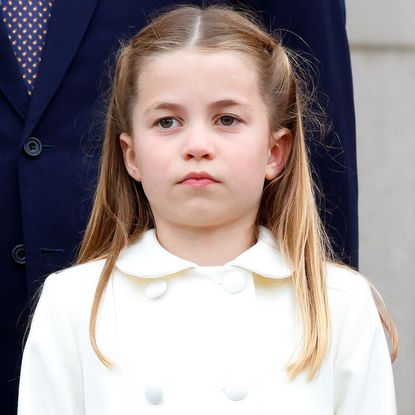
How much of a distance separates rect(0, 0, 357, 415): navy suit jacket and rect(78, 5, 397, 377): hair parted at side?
0.17 meters

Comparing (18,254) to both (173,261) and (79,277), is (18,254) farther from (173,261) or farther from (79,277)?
(173,261)

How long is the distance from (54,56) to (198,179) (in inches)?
26.0

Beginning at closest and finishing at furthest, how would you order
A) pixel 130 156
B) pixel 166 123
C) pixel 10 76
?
1. pixel 166 123
2. pixel 130 156
3. pixel 10 76

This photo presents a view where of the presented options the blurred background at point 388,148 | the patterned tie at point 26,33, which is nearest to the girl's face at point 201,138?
the patterned tie at point 26,33

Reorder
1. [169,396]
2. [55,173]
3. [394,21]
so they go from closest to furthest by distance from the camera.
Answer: [169,396] < [55,173] < [394,21]

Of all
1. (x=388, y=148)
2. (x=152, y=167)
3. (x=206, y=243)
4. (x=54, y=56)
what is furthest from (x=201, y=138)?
(x=388, y=148)

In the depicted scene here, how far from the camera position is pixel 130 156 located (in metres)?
3.08

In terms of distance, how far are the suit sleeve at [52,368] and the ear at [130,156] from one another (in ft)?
0.98

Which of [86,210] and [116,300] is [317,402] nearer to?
[116,300]

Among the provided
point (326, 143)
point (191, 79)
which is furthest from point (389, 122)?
point (191, 79)

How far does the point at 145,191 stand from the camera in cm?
297

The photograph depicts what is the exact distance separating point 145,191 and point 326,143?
695 millimetres

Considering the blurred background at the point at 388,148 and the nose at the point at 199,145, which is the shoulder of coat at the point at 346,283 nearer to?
the nose at the point at 199,145

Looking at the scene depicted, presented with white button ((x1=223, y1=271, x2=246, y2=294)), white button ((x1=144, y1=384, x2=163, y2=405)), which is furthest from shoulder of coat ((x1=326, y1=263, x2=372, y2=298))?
white button ((x1=144, y1=384, x2=163, y2=405))
